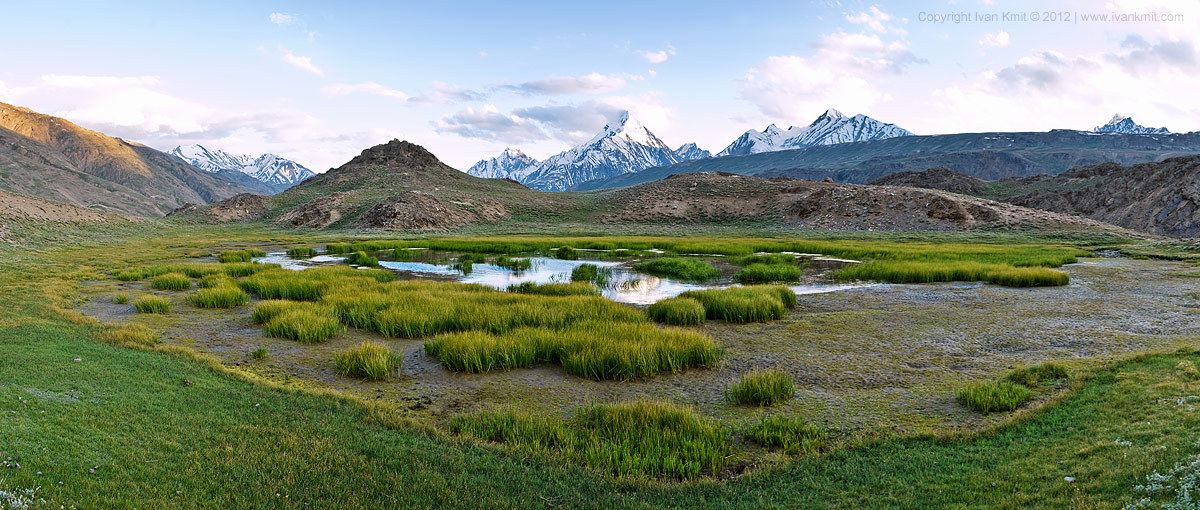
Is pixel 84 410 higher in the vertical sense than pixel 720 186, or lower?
lower

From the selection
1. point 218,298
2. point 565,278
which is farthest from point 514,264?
point 218,298

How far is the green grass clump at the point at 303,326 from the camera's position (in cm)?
1569

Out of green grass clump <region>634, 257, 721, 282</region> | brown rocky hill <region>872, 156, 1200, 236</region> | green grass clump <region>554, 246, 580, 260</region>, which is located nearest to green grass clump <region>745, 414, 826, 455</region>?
green grass clump <region>634, 257, 721, 282</region>

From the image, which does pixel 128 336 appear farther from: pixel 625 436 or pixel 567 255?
pixel 567 255

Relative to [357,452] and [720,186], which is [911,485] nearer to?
[357,452]

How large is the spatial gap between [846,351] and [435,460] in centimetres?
1069

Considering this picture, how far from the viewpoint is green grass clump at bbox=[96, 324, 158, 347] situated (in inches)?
545

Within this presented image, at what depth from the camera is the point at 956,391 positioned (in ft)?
34.8

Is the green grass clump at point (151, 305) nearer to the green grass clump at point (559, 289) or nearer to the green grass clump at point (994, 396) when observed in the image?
the green grass clump at point (559, 289)

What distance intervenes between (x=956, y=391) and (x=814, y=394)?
8.20 feet

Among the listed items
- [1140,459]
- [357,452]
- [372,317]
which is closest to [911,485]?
[1140,459]

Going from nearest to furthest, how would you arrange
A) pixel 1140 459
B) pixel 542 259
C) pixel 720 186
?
pixel 1140 459, pixel 542 259, pixel 720 186

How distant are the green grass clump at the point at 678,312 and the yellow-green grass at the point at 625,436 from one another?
357 inches

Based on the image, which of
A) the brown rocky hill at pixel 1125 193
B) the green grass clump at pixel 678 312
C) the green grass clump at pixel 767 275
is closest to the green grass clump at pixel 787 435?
the green grass clump at pixel 678 312
